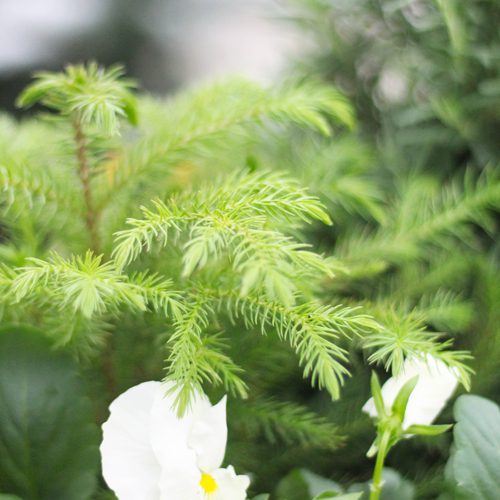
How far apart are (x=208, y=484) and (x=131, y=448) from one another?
49 mm

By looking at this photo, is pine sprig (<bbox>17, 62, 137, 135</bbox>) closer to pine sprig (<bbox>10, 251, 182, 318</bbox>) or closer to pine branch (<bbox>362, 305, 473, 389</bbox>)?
pine sprig (<bbox>10, 251, 182, 318</bbox>)

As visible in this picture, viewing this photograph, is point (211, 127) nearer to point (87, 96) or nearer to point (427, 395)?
point (87, 96)

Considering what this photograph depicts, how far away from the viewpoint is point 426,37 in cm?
70

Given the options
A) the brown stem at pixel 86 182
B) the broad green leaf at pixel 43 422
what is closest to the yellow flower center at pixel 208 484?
the broad green leaf at pixel 43 422

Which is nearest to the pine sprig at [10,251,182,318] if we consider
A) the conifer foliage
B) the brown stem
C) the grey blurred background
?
the conifer foliage

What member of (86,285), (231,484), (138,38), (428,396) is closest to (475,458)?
(428,396)

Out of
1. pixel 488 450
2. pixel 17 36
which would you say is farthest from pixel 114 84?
pixel 17 36

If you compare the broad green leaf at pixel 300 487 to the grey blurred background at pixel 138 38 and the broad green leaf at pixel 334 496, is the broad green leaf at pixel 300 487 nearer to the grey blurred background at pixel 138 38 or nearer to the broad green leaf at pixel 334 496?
the broad green leaf at pixel 334 496

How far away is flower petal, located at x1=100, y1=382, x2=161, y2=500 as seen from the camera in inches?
14.4

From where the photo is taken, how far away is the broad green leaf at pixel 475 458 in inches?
15.8

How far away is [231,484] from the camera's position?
37 cm

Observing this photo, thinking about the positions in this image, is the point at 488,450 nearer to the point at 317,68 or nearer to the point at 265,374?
the point at 265,374

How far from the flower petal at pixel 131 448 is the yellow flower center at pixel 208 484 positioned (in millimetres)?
25

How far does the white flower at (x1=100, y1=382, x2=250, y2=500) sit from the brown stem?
0.56ft
